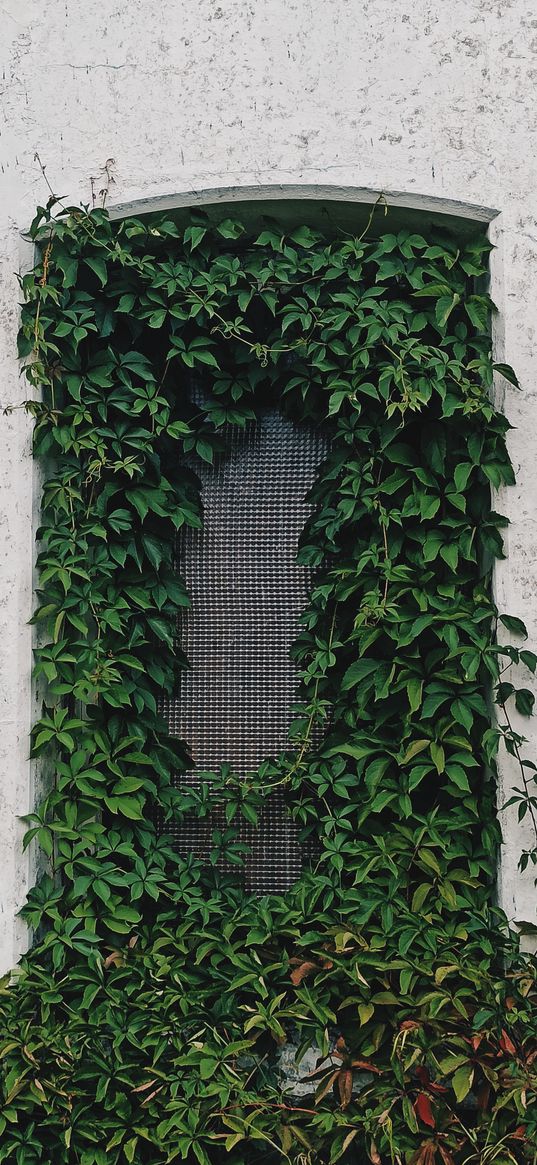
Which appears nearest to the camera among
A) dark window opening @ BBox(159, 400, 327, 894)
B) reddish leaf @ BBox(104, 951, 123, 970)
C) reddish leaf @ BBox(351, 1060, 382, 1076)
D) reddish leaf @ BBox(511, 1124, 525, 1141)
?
reddish leaf @ BBox(511, 1124, 525, 1141)

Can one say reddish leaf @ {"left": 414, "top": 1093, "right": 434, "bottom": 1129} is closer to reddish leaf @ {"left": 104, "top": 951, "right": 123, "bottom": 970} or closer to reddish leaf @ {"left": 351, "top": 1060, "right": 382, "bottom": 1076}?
reddish leaf @ {"left": 351, "top": 1060, "right": 382, "bottom": 1076}

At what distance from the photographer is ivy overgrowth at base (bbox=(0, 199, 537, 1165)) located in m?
2.61

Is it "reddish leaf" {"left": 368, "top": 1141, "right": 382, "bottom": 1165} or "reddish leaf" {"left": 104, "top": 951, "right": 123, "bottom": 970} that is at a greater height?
"reddish leaf" {"left": 104, "top": 951, "right": 123, "bottom": 970}

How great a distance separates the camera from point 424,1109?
2486 millimetres

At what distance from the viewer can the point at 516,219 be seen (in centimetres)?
279

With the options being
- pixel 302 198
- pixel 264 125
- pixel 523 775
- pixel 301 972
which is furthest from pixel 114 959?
pixel 264 125

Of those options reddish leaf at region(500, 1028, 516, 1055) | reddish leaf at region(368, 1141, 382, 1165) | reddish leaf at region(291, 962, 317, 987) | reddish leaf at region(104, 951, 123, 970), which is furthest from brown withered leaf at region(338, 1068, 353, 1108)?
reddish leaf at region(104, 951, 123, 970)

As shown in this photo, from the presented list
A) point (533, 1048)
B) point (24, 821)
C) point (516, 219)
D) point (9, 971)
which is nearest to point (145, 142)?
point (516, 219)

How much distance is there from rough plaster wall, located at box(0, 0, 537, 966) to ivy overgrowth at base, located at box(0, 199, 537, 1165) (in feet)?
0.32

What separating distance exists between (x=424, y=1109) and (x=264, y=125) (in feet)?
9.56

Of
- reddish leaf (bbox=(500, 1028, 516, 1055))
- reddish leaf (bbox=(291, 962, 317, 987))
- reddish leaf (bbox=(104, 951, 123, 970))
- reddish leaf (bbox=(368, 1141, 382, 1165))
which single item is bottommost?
reddish leaf (bbox=(368, 1141, 382, 1165))

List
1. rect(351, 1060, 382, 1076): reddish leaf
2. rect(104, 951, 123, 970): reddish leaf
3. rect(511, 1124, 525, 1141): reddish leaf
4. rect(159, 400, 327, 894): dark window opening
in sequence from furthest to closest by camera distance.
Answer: rect(159, 400, 327, 894): dark window opening → rect(104, 951, 123, 970): reddish leaf → rect(351, 1060, 382, 1076): reddish leaf → rect(511, 1124, 525, 1141): reddish leaf

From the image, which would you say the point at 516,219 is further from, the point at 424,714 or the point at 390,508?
the point at 424,714

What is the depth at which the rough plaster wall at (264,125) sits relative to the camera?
279cm
